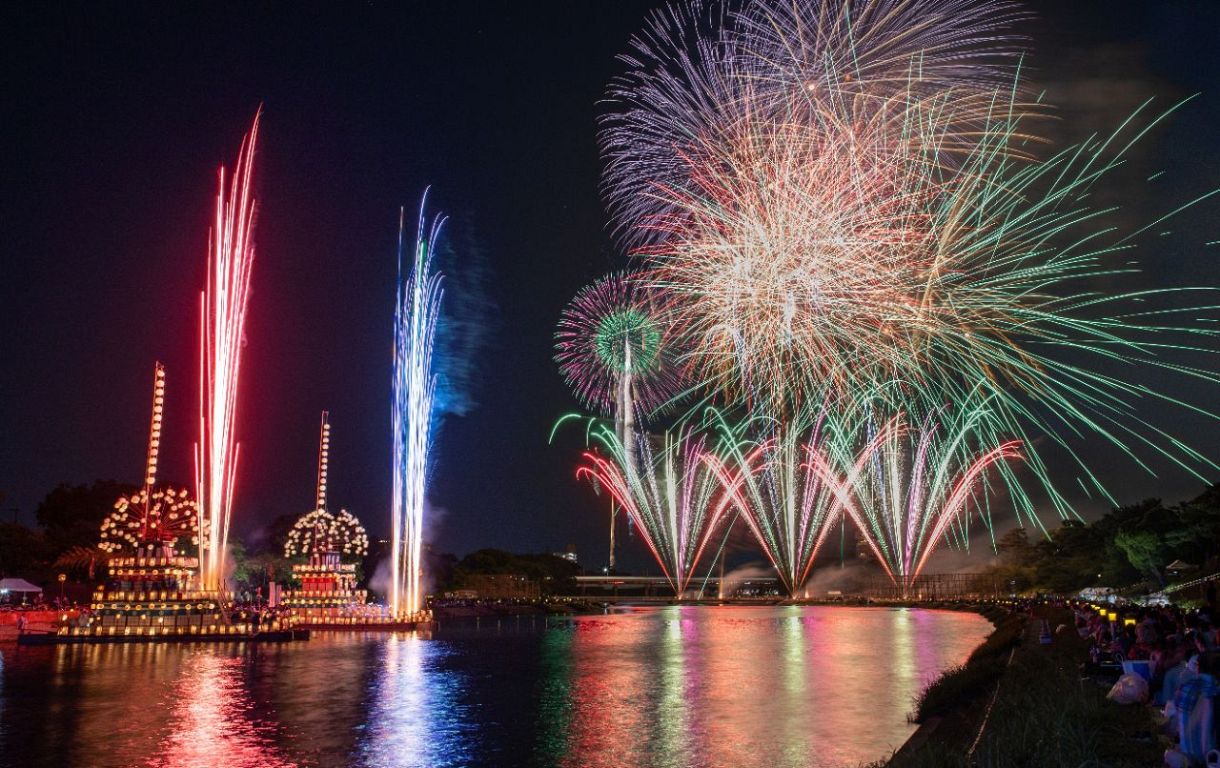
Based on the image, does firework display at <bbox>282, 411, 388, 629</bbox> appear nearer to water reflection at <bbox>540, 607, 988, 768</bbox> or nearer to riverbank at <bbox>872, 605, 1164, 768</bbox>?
water reflection at <bbox>540, 607, 988, 768</bbox>

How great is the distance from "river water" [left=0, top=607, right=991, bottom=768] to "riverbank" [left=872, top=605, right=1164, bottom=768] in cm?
90

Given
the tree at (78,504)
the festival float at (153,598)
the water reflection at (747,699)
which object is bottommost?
the water reflection at (747,699)

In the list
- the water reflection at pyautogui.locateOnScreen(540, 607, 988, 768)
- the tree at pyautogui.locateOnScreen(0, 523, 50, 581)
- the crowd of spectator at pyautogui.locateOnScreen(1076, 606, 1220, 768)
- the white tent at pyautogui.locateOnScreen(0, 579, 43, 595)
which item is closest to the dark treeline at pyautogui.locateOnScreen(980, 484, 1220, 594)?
the water reflection at pyautogui.locateOnScreen(540, 607, 988, 768)

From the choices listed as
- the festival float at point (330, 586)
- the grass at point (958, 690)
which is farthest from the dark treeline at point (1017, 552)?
the grass at point (958, 690)

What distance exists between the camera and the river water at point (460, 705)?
11.7 metres

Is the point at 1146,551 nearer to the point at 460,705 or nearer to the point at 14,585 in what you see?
the point at 460,705

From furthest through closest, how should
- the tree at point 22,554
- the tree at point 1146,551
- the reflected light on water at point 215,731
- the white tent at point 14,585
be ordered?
the tree at point 1146,551
the tree at point 22,554
the white tent at point 14,585
the reflected light on water at point 215,731

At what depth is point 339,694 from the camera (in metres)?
17.8

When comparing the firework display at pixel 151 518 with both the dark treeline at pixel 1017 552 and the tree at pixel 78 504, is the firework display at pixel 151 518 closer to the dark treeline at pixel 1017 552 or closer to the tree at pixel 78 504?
the dark treeline at pixel 1017 552

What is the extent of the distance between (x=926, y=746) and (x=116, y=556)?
36.0m

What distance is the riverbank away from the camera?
7.92 meters

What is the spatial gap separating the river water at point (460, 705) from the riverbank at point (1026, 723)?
90 cm

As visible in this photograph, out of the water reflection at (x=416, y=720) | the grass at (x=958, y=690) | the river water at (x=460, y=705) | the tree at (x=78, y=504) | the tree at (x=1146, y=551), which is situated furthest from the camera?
the tree at (x=78, y=504)

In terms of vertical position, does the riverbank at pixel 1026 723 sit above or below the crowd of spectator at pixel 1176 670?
below
